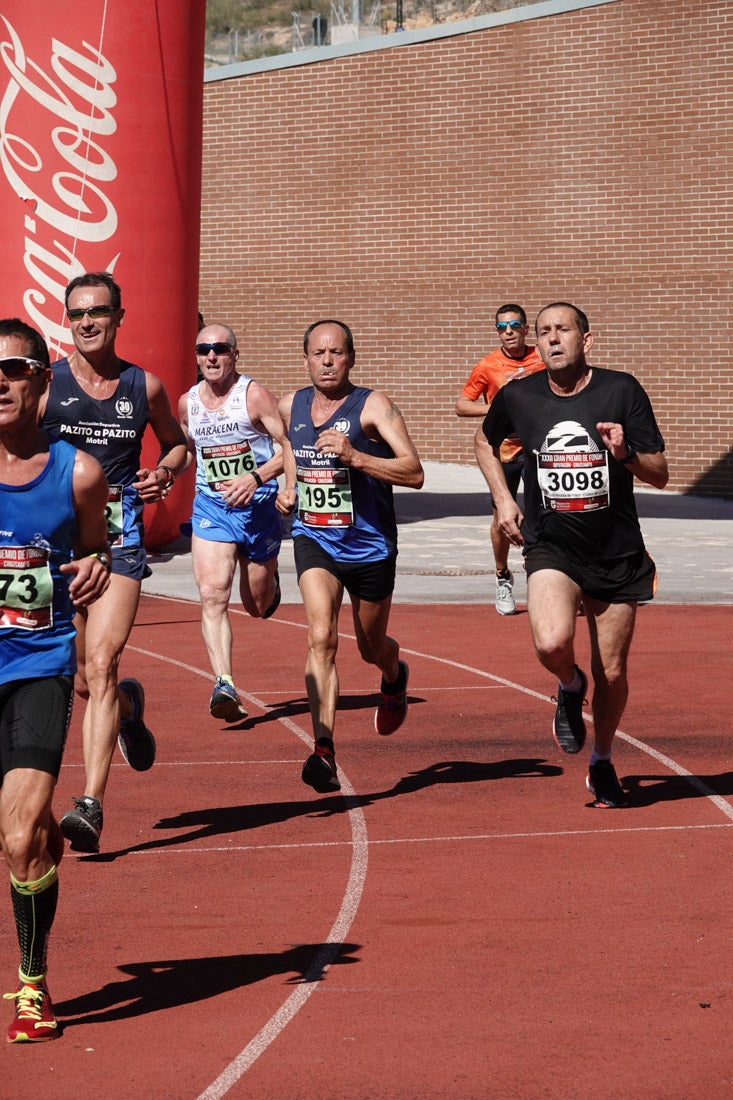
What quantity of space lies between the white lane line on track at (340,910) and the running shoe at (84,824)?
103 centimetres

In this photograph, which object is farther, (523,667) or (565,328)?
(523,667)

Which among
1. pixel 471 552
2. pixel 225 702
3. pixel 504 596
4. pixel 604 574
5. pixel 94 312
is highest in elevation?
pixel 94 312

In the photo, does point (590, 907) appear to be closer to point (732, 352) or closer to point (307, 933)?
point (307, 933)

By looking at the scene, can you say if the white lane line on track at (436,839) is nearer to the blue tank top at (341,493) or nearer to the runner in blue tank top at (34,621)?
the blue tank top at (341,493)

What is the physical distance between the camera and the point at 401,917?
21.9 feet

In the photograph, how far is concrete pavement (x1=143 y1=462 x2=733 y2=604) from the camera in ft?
55.8

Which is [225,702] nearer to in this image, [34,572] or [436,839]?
[436,839]

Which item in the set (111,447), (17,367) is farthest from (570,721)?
(17,367)

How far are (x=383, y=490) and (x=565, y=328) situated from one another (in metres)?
1.51

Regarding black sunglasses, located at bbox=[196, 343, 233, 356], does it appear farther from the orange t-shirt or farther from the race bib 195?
the orange t-shirt

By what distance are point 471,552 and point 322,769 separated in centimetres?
1210

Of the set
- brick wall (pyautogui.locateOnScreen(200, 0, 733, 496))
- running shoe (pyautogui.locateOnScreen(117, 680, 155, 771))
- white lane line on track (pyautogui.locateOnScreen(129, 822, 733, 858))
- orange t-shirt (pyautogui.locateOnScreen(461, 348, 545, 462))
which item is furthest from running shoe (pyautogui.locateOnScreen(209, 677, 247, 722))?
brick wall (pyautogui.locateOnScreen(200, 0, 733, 496))

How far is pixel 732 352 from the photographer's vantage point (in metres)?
27.3

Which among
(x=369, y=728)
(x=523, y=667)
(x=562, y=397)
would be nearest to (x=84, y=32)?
(x=523, y=667)
